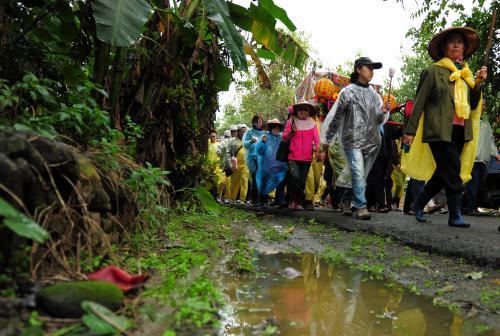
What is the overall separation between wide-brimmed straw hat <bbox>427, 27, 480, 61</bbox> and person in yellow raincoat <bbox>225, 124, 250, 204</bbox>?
5219 mm

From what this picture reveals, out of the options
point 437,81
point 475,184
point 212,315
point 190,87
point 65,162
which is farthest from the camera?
point 475,184

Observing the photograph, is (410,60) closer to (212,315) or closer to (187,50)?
(187,50)

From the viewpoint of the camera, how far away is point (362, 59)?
19.4 feet

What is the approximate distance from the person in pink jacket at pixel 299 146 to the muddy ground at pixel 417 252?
1.56m

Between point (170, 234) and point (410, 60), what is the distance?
30516mm

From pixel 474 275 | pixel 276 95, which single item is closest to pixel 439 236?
pixel 474 275

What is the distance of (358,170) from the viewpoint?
5.64 meters

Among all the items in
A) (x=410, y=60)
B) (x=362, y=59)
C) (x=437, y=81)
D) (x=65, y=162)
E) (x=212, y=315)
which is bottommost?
(x=212, y=315)

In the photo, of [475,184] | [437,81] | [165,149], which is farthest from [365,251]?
[475,184]

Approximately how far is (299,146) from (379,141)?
135 centimetres

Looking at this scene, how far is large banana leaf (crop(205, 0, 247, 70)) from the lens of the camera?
177 inches

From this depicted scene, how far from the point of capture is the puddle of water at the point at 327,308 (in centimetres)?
201

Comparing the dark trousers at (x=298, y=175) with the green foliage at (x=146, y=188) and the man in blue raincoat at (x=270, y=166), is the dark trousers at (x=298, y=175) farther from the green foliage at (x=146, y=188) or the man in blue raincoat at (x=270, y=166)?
the green foliage at (x=146, y=188)

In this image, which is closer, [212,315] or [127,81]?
[212,315]
